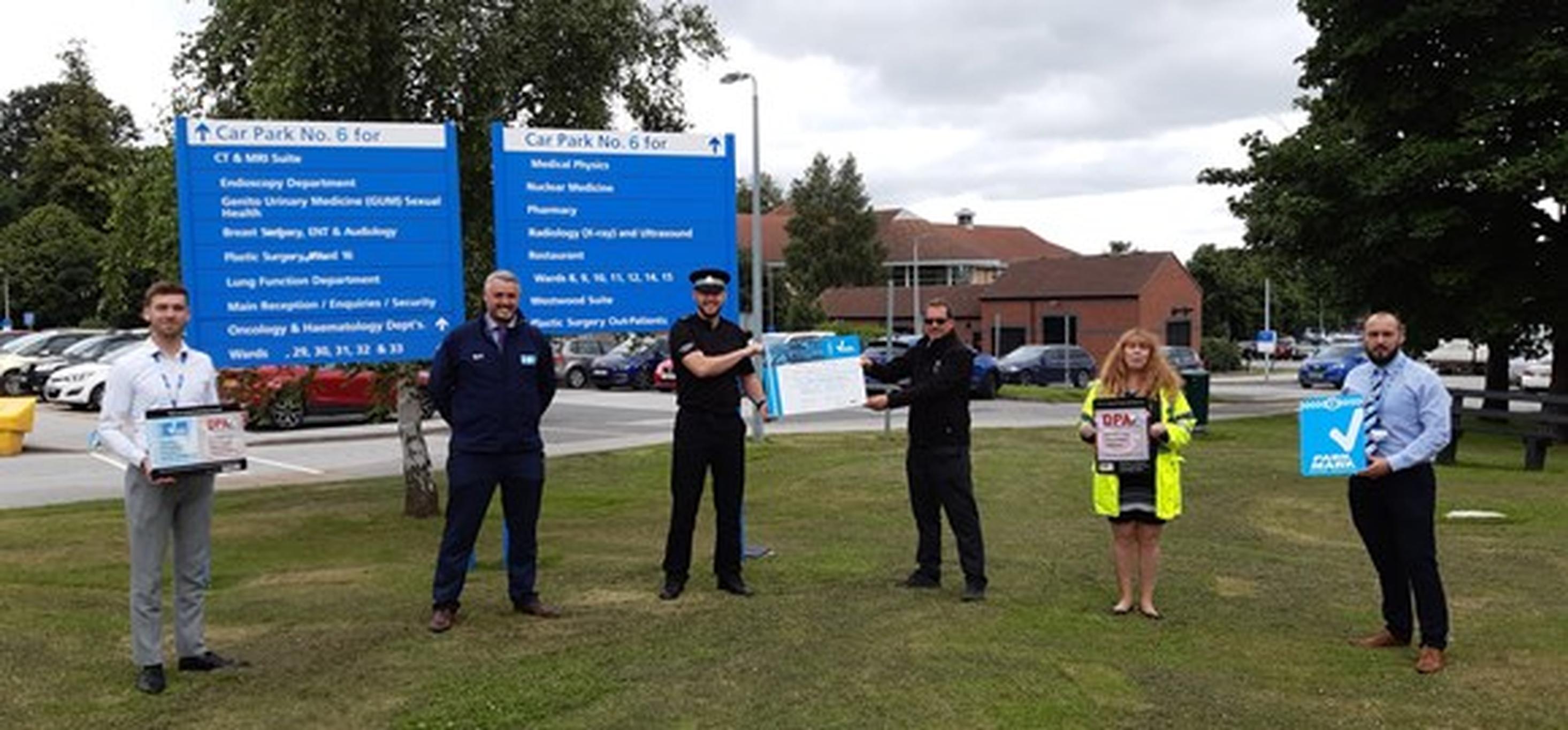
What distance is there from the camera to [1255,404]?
32500mm

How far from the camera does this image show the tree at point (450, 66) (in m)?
10.6

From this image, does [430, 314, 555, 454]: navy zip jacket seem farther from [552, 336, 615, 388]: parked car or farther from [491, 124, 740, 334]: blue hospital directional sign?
[552, 336, 615, 388]: parked car

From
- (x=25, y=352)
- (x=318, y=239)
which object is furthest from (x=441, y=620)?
(x=25, y=352)

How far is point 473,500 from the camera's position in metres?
6.95

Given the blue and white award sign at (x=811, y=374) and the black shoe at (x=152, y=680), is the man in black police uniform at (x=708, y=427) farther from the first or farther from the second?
the black shoe at (x=152, y=680)

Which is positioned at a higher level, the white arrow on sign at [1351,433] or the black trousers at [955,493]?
the white arrow on sign at [1351,433]

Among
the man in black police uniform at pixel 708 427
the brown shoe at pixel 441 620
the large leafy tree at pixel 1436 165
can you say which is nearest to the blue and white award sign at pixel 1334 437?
the man in black police uniform at pixel 708 427

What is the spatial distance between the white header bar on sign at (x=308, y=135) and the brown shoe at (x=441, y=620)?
3.76 m

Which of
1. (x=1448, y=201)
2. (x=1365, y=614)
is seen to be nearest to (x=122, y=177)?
(x=1365, y=614)

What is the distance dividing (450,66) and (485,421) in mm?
5090

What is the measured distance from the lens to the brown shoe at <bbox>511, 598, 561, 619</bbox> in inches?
285

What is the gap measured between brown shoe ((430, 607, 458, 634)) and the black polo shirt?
175 centimetres

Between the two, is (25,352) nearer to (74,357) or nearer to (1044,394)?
(74,357)

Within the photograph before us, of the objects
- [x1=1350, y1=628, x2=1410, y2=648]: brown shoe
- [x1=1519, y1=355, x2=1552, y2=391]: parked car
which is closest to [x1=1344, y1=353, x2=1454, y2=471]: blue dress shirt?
[x1=1350, y1=628, x2=1410, y2=648]: brown shoe
